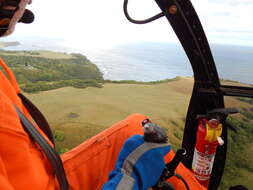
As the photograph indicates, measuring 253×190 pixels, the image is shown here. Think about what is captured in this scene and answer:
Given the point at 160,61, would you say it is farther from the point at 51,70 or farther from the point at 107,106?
the point at 51,70

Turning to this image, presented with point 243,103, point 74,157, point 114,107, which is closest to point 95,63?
point 114,107

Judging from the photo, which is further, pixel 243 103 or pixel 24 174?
pixel 243 103

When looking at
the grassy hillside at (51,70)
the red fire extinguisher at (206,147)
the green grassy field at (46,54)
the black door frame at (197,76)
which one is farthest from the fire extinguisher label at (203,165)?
the green grassy field at (46,54)

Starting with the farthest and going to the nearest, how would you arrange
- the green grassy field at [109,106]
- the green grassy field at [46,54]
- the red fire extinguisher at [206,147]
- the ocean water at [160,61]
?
the green grassy field at [46,54] < the green grassy field at [109,106] < the red fire extinguisher at [206,147] < the ocean water at [160,61]

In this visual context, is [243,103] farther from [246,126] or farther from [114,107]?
[114,107]

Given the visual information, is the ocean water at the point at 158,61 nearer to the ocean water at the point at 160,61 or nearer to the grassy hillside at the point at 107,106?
the ocean water at the point at 160,61

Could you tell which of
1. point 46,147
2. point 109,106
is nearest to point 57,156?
point 46,147

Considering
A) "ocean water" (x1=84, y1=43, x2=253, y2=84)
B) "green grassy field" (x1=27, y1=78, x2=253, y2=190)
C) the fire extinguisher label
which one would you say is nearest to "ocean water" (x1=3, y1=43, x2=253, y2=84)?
"ocean water" (x1=84, y1=43, x2=253, y2=84)
